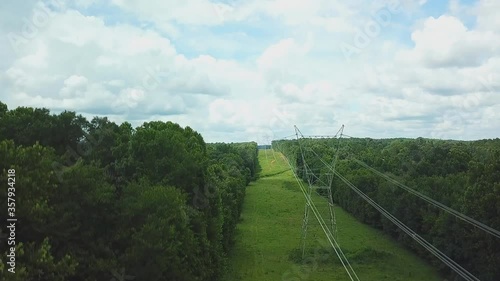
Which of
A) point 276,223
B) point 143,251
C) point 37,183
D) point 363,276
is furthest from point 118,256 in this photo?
point 276,223

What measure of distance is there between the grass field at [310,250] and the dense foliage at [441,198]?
7.06ft

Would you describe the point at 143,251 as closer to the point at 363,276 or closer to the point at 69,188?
the point at 69,188

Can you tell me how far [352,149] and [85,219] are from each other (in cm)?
10552

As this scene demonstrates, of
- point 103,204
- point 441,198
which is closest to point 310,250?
point 441,198

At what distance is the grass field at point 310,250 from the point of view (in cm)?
4788

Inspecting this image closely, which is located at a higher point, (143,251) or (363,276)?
(143,251)

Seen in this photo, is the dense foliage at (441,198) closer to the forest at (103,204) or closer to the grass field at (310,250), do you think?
the grass field at (310,250)

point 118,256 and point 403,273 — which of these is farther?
point 403,273

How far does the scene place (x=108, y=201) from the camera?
24609 mm

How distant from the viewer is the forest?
62.8ft

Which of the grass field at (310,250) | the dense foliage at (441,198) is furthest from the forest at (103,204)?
the dense foliage at (441,198)

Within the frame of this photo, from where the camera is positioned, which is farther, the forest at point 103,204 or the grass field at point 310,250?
the grass field at point 310,250

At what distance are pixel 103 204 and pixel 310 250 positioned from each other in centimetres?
3611

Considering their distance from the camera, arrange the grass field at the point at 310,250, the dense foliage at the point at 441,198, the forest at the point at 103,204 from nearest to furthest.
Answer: the forest at the point at 103,204
the dense foliage at the point at 441,198
the grass field at the point at 310,250
